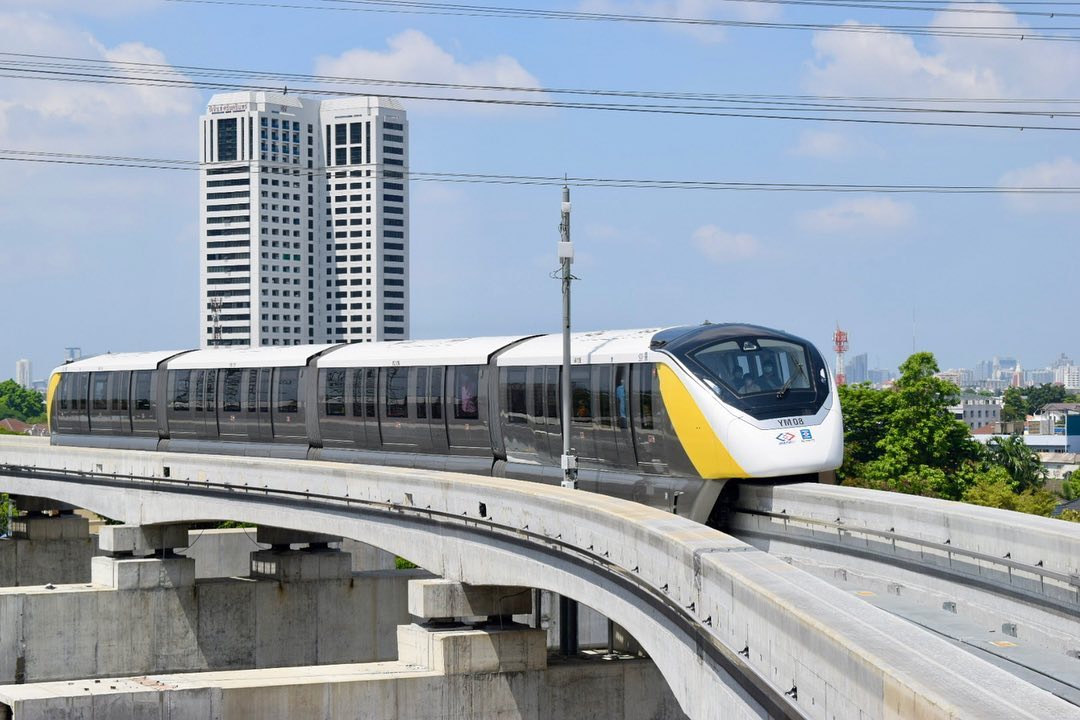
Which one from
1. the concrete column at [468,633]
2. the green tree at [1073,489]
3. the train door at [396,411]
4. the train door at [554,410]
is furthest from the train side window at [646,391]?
the green tree at [1073,489]

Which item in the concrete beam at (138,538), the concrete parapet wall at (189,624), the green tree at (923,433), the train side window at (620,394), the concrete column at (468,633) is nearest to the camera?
the train side window at (620,394)

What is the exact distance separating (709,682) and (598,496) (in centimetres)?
836

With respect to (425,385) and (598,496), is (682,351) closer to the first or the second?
(598,496)

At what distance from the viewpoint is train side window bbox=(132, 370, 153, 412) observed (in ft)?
147

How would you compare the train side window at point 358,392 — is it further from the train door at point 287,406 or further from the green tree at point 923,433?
the green tree at point 923,433

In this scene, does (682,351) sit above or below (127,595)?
above

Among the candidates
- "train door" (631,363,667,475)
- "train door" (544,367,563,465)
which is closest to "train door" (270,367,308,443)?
"train door" (544,367,563,465)

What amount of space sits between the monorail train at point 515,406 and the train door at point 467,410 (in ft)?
0.14

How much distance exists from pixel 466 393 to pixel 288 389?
28.7 ft

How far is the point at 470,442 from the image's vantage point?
3148 centimetres

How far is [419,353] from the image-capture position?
33.5 m

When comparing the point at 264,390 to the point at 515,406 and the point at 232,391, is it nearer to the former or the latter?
the point at 232,391

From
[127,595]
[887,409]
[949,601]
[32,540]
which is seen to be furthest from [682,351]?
[887,409]

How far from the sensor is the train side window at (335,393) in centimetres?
3644
